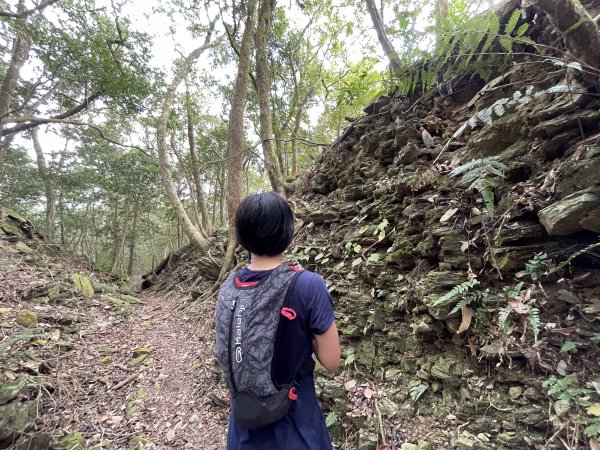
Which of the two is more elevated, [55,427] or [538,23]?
[538,23]

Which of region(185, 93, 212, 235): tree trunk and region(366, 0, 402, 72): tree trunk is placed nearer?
region(366, 0, 402, 72): tree trunk

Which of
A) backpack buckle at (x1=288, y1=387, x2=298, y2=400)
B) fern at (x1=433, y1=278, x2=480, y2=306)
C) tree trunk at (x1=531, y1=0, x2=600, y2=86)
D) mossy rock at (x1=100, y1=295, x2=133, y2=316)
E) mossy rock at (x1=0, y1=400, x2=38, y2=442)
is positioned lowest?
fern at (x1=433, y1=278, x2=480, y2=306)

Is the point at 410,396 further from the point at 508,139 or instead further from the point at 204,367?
the point at 204,367

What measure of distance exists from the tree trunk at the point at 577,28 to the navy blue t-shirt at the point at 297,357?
257cm

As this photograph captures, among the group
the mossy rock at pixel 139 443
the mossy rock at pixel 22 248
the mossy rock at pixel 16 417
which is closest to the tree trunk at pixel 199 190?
the mossy rock at pixel 22 248

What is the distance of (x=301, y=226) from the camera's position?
18.2 ft

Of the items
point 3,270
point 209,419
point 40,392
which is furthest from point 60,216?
point 209,419

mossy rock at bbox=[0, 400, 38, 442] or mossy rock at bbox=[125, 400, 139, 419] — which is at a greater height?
mossy rock at bbox=[0, 400, 38, 442]

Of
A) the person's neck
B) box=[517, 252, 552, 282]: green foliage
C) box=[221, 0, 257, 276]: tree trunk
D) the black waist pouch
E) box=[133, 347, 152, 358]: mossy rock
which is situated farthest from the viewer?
box=[221, 0, 257, 276]: tree trunk

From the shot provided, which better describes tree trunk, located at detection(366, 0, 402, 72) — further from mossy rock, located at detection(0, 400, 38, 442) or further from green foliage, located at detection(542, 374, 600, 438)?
mossy rock, located at detection(0, 400, 38, 442)

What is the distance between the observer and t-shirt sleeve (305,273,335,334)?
1276 millimetres

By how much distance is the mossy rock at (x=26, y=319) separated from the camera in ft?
15.1

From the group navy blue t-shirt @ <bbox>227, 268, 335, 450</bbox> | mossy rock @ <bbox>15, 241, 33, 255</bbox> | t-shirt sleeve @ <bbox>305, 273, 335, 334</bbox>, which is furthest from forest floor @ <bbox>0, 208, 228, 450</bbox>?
t-shirt sleeve @ <bbox>305, 273, 335, 334</bbox>

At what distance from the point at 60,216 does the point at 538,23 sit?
22369mm
